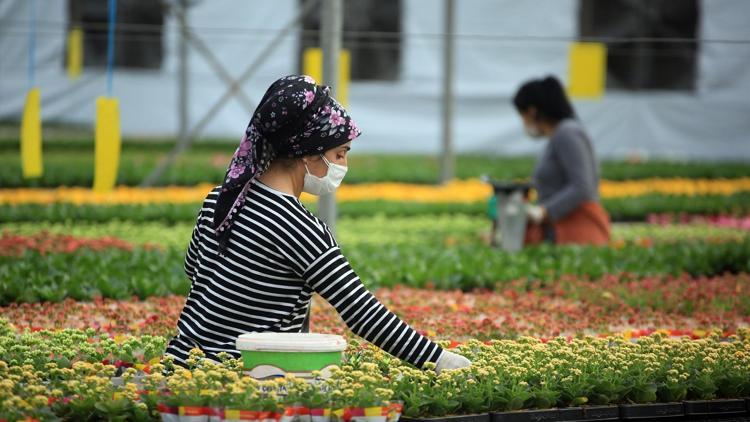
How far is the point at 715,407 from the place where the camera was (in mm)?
5148

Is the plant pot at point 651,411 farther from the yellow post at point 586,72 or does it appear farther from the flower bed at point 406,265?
the yellow post at point 586,72

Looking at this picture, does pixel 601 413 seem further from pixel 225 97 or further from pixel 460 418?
pixel 225 97

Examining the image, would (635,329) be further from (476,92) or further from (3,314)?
(476,92)

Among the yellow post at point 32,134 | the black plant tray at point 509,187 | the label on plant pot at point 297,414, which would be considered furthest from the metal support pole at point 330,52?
the label on plant pot at point 297,414

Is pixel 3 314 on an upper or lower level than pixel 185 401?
lower

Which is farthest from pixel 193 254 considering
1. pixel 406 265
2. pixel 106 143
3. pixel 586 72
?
pixel 586 72

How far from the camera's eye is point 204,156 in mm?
19812

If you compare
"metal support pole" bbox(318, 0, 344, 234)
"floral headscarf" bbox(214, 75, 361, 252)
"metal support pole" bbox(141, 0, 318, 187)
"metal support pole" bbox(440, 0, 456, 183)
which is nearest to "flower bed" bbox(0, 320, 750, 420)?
"floral headscarf" bbox(214, 75, 361, 252)

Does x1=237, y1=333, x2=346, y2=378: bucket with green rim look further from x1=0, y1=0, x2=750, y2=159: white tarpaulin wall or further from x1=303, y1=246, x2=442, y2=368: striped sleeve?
x1=0, y1=0, x2=750, y2=159: white tarpaulin wall

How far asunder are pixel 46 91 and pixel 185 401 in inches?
750

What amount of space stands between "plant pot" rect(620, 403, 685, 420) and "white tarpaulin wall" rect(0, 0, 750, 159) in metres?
17.5

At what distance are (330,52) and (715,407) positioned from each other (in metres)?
4.37

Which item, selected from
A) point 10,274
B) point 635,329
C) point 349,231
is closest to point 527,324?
point 635,329

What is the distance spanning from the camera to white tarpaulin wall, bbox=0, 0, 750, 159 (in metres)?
22.3
